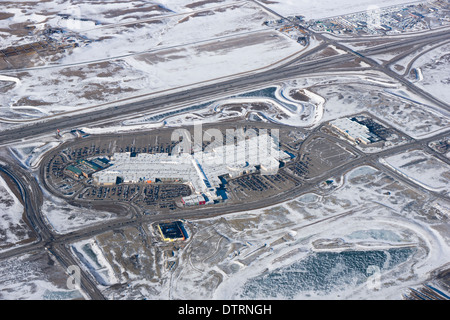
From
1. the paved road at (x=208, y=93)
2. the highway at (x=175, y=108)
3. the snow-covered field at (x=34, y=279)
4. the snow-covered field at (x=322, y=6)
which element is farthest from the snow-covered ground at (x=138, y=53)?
A: the snow-covered field at (x=34, y=279)

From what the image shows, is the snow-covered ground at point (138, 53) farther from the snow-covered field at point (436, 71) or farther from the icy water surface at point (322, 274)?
the icy water surface at point (322, 274)

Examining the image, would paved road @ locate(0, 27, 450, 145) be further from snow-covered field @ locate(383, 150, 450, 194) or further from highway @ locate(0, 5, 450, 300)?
snow-covered field @ locate(383, 150, 450, 194)

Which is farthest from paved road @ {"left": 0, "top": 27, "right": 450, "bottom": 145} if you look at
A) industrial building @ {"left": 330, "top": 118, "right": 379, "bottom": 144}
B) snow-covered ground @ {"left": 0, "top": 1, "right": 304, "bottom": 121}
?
industrial building @ {"left": 330, "top": 118, "right": 379, "bottom": 144}

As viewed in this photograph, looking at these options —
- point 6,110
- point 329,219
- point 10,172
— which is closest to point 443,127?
point 329,219

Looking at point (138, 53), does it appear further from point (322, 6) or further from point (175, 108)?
point (322, 6)

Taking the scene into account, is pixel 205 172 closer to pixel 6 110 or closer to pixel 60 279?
pixel 60 279
